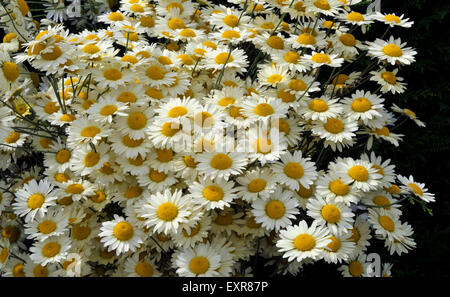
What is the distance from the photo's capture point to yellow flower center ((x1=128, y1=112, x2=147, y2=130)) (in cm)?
200

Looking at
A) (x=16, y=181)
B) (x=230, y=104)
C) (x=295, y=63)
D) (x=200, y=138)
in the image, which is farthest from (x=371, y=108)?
(x=16, y=181)

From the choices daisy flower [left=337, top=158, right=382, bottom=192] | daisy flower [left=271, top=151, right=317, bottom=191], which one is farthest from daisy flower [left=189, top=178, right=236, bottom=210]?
daisy flower [left=337, top=158, right=382, bottom=192]

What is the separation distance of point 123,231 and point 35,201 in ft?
1.60

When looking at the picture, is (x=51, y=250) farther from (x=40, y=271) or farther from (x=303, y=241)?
(x=303, y=241)

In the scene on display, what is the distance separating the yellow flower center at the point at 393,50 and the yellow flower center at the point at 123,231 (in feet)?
5.14

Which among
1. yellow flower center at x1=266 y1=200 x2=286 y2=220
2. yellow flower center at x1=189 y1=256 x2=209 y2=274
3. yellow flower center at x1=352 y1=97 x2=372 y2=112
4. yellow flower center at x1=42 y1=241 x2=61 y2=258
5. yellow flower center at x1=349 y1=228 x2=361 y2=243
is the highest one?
yellow flower center at x1=352 y1=97 x2=372 y2=112

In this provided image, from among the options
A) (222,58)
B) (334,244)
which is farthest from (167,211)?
(222,58)

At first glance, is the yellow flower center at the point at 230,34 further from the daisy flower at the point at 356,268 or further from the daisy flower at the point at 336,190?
the daisy flower at the point at 356,268

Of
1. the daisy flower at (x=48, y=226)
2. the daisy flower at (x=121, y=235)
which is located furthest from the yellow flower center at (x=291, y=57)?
the daisy flower at (x=48, y=226)

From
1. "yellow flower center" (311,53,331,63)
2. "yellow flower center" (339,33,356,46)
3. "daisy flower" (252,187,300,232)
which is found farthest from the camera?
"yellow flower center" (339,33,356,46)

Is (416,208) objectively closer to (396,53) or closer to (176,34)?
(396,53)

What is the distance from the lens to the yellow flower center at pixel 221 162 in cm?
187

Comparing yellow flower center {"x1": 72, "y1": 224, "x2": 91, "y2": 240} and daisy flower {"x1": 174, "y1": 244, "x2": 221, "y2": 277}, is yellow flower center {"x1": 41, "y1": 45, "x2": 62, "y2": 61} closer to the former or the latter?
yellow flower center {"x1": 72, "y1": 224, "x2": 91, "y2": 240}

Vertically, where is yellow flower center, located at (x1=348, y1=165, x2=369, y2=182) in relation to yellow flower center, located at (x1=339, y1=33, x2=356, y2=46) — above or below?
below
